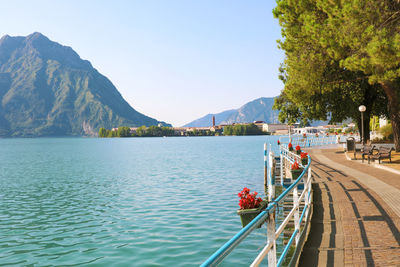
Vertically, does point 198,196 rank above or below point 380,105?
below

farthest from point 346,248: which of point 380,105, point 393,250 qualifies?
point 380,105

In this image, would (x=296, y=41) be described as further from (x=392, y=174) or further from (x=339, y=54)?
(x=392, y=174)

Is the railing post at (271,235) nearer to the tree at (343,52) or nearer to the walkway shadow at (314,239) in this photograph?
the walkway shadow at (314,239)

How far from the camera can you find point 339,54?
20688 mm

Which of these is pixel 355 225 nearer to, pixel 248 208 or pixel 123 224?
pixel 248 208

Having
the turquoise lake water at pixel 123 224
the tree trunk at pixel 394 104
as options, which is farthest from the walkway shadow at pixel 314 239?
the tree trunk at pixel 394 104

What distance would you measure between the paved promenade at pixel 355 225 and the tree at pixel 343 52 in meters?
7.01

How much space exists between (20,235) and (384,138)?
37091 mm

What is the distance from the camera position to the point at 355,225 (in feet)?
28.1

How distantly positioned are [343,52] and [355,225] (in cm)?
1496

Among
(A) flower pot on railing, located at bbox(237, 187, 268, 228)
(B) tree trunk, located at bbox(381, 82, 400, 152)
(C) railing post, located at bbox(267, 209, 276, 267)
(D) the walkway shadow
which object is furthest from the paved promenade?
(B) tree trunk, located at bbox(381, 82, 400, 152)

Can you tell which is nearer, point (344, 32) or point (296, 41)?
point (344, 32)

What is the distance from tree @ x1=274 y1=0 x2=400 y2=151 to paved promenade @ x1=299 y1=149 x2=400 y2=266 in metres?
7.01

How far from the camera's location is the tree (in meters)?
17.8
